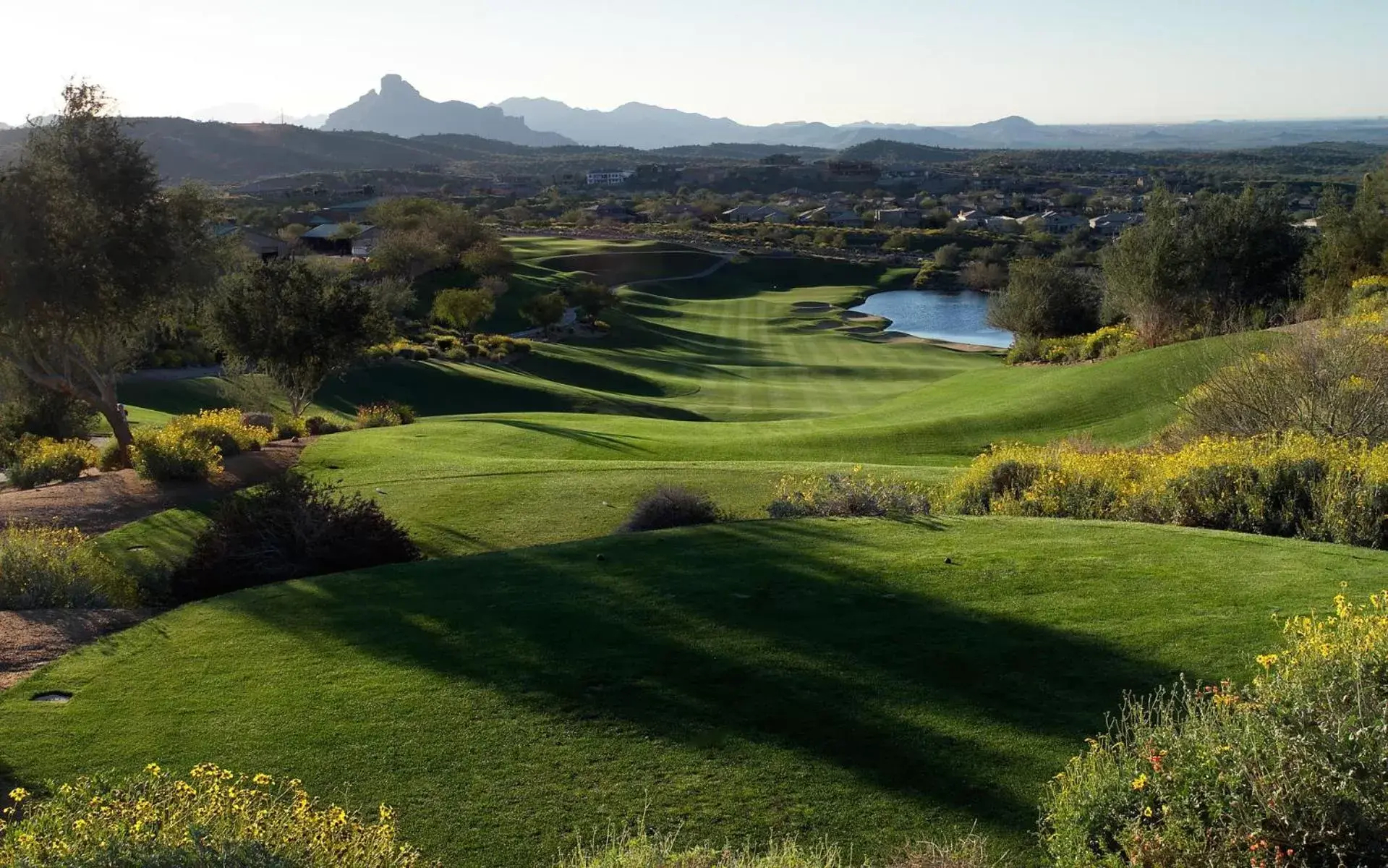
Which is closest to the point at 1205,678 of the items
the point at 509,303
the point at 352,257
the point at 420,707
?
the point at 420,707

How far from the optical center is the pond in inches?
2862

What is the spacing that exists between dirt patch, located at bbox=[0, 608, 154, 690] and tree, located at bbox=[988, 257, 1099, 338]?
40970mm

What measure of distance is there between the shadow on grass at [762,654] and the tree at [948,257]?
3972 inches

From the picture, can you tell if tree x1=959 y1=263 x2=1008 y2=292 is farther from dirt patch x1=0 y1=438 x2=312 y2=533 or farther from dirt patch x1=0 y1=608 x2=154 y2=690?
dirt patch x1=0 y1=608 x2=154 y2=690

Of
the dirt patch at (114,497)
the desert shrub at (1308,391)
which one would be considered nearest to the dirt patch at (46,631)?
the dirt patch at (114,497)

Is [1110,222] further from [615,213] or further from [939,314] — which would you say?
[615,213]

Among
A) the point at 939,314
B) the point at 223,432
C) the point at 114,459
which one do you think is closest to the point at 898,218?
the point at 939,314

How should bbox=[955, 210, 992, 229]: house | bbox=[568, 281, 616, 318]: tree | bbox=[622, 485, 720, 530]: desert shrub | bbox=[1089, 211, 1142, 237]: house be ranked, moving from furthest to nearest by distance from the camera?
bbox=[955, 210, 992, 229]: house
bbox=[1089, 211, 1142, 237]: house
bbox=[568, 281, 616, 318]: tree
bbox=[622, 485, 720, 530]: desert shrub

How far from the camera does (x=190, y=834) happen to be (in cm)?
491

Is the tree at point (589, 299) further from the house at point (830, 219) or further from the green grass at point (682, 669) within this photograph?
the house at point (830, 219)

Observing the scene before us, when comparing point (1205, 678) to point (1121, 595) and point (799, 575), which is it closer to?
point (1121, 595)

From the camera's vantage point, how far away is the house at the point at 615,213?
143 metres

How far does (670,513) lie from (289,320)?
15.3 meters

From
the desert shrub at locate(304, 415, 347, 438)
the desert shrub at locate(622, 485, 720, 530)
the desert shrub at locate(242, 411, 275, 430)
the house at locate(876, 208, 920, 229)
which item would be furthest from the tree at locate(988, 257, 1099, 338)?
the house at locate(876, 208, 920, 229)
